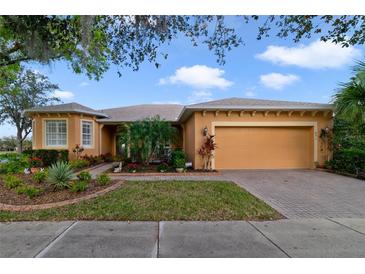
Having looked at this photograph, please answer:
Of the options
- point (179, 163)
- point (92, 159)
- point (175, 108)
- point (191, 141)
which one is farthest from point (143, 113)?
point (179, 163)

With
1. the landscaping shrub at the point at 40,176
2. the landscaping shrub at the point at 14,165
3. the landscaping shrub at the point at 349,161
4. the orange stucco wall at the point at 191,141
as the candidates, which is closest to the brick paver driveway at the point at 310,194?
the landscaping shrub at the point at 349,161

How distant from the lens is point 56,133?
12.4 metres

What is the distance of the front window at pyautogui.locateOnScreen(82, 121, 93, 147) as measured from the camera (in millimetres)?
12945

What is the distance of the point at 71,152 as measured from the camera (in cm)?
1227

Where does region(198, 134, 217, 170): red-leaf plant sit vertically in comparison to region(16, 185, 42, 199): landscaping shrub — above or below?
above

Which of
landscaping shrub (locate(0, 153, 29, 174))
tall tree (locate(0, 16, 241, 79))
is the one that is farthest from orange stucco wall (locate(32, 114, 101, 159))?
tall tree (locate(0, 16, 241, 79))

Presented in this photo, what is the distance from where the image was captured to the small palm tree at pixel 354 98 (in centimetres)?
691

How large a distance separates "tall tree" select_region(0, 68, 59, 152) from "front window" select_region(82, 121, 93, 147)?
30.7 feet

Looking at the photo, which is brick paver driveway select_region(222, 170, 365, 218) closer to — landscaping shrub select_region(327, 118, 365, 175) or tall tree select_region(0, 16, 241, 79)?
landscaping shrub select_region(327, 118, 365, 175)

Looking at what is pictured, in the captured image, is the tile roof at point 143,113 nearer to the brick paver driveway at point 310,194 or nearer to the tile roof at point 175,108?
the tile roof at point 175,108

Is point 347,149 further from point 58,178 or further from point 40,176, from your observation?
point 40,176

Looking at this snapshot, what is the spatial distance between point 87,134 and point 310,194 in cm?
1226

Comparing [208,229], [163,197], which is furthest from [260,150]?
[208,229]
